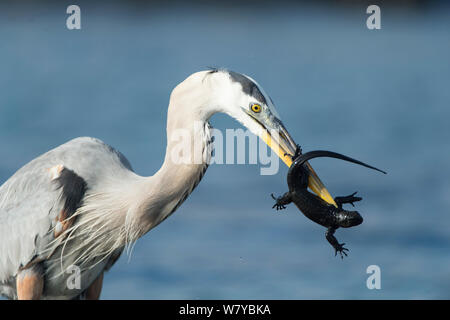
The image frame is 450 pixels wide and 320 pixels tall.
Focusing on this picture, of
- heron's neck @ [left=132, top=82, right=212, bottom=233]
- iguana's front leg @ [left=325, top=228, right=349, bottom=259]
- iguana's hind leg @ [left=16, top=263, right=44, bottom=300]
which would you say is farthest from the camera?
iguana's hind leg @ [left=16, top=263, right=44, bottom=300]

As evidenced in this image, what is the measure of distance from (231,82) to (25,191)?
1501mm

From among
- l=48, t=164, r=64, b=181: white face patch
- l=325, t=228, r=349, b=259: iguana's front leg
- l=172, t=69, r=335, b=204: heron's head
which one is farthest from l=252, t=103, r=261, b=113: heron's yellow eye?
l=48, t=164, r=64, b=181: white face patch

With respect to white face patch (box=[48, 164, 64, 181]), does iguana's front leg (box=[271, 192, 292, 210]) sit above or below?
below

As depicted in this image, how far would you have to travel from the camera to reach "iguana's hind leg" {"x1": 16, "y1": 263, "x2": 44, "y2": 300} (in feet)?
14.1

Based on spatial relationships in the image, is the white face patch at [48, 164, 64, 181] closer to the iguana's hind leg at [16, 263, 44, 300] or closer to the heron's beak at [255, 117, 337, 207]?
the iguana's hind leg at [16, 263, 44, 300]

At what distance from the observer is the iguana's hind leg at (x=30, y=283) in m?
4.31

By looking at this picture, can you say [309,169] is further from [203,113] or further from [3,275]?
[3,275]

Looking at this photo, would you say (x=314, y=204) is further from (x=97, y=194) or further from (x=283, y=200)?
(x=97, y=194)

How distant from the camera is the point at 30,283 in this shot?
14.2 ft

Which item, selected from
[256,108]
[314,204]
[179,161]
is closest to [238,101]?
[256,108]

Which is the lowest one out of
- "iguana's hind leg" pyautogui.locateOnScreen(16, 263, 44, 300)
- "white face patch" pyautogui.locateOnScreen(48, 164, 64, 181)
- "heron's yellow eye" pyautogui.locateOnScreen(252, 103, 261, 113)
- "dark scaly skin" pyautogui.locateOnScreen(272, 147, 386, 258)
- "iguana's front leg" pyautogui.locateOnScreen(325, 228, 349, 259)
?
"iguana's hind leg" pyautogui.locateOnScreen(16, 263, 44, 300)

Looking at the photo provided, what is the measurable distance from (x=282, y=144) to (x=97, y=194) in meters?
1.17

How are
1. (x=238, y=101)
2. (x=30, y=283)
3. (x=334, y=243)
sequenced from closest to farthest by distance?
(x=334, y=243), (x=238, y=101), (x=30, y=283)

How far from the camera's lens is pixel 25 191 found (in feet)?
14.6
